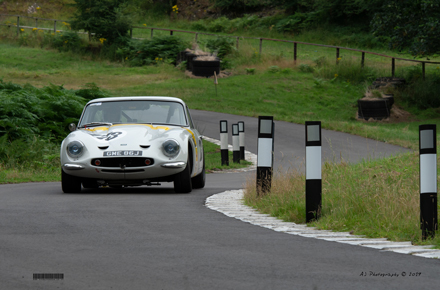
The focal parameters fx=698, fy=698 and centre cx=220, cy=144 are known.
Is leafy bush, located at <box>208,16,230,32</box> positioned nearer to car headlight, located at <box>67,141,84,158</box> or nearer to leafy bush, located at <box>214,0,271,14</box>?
leafy bush, located at <box>214,0,271,14</box>

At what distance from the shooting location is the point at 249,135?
2359cm

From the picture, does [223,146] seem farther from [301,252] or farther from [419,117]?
[419,117]

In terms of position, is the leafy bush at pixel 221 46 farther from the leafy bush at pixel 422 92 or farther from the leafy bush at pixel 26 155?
the leafy bush at pixel 26 155

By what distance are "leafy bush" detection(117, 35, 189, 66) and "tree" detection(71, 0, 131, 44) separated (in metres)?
1.74

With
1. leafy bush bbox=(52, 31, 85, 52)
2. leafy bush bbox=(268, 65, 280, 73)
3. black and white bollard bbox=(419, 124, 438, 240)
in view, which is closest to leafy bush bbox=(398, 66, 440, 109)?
leafy bush bbox=(268, 65, 280, 73)

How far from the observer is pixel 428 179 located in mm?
5668

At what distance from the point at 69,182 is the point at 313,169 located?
4373 millimetres

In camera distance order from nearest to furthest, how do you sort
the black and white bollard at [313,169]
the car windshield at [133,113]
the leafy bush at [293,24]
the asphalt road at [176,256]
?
the asphalt road at [176,256], the black and white bollard at [313,169], the car windshield at [133,113], the leafy bush at [293,24]

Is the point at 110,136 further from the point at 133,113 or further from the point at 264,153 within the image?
the point at 264,153

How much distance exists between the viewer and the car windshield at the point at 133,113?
10.8 m

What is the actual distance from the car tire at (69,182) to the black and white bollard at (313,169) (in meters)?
4.17

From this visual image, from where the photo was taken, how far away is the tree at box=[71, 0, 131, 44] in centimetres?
4303

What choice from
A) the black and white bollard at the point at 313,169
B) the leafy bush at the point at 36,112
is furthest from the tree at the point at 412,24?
the black and white bollard at the point at 313,169

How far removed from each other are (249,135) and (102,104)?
1289cm
